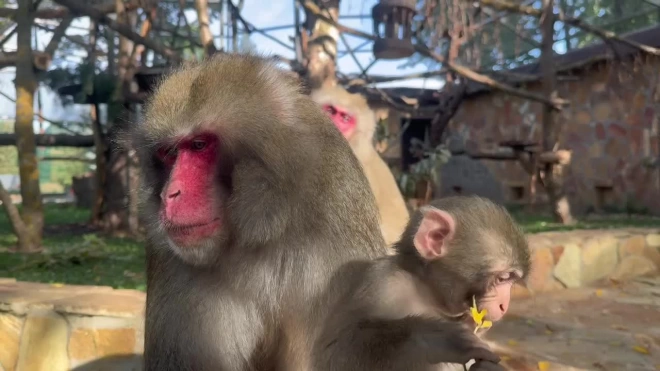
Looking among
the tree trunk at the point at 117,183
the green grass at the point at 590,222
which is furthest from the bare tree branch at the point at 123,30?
the green grass at the point at 590,222

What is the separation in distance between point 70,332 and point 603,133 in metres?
8.24

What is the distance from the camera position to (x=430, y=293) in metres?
1.98

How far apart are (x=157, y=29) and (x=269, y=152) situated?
5885 mm

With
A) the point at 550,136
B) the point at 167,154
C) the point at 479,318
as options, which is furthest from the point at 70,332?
A: the point at 550,136

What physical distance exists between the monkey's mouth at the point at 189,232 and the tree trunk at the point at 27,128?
3.62m

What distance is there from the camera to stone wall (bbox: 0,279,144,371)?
282 centimetres

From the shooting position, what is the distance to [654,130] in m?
8.65

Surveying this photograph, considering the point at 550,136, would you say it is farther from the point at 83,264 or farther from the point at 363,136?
the point at 83,264

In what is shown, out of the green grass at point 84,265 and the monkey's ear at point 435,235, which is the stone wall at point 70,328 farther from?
the monkey's ear at point 435,235

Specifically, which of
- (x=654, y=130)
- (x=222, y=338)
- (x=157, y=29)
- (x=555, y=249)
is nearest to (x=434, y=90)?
(x=654, y=130)

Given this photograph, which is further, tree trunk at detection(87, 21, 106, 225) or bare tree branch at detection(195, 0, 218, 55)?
tree trunk at detection(87, 21, 106, 225)

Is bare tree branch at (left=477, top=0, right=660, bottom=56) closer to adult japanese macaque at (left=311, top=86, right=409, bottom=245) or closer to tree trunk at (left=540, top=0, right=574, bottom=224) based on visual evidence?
tree trunk at (left=540, top=0, right=574, bottom=224)

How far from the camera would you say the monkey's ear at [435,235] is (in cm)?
202

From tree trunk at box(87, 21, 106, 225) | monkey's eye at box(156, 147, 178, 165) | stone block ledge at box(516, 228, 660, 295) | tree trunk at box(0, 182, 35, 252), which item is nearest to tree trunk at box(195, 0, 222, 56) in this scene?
tree trunk at box(0, 182, 35, 252)
